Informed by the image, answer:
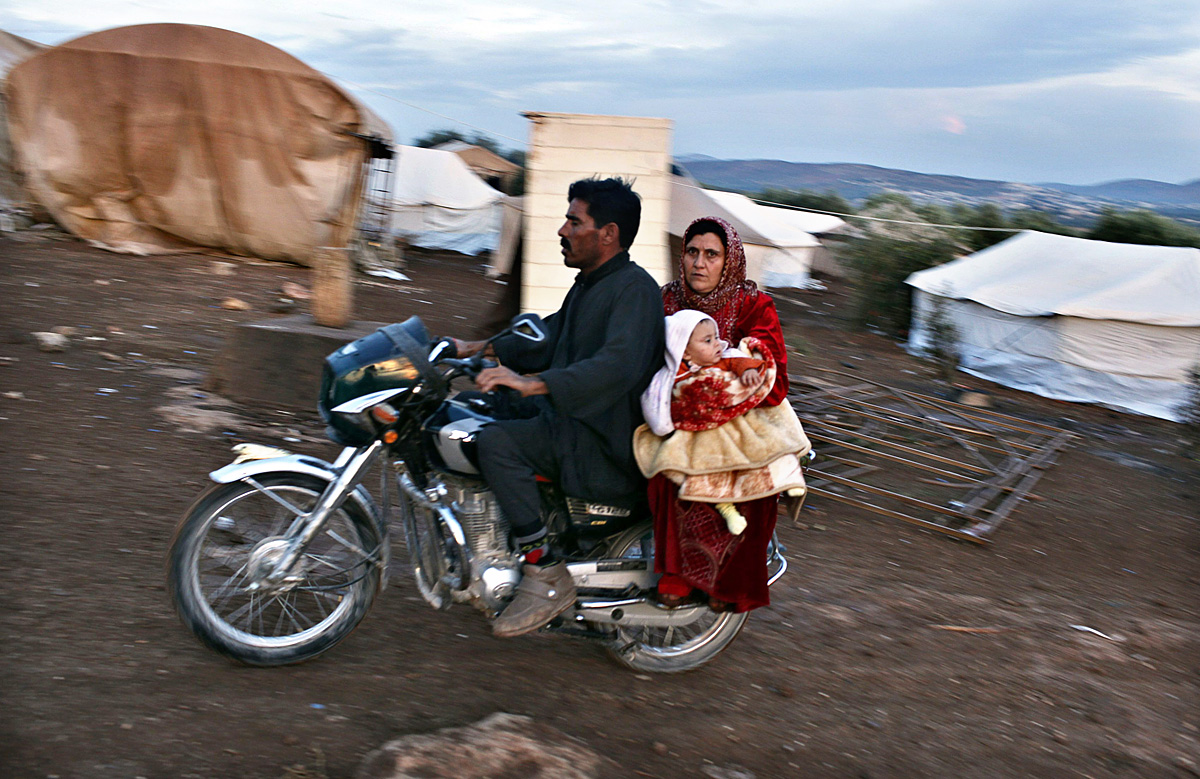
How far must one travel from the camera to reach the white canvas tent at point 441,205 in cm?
2300

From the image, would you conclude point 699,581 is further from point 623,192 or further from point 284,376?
point 284,376

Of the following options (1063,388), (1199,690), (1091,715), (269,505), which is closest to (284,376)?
(269,505)

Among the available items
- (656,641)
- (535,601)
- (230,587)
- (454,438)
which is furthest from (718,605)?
(230,587)

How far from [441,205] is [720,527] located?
21149mm

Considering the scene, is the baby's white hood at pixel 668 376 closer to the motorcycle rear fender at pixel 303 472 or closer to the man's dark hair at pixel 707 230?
the man's dark hair at pixel 707 230

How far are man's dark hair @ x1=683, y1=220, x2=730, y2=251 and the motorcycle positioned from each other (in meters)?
0.90

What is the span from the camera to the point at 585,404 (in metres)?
2.99

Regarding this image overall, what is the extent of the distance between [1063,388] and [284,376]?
1264 centimetres

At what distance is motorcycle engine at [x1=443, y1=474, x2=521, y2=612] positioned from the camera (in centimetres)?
314

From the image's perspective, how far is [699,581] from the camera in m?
3.26

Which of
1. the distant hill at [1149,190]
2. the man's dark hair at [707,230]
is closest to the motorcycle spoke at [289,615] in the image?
the man's dark hair at [707,230]

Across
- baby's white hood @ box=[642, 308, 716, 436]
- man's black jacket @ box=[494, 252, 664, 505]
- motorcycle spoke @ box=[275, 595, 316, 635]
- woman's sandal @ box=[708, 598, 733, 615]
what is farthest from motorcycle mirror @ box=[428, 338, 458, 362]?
woman's sandal @ box=[708, 598, 733, 615]

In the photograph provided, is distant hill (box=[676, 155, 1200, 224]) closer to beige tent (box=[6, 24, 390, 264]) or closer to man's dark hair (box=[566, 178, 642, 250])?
beige tent (box=[6, 24, 390, 264])

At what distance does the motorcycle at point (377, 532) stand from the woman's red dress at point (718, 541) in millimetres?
180
